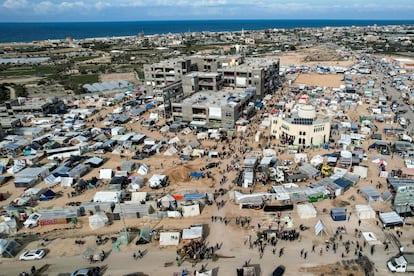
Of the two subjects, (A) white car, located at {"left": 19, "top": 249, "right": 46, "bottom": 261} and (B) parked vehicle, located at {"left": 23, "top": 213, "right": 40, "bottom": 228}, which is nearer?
(A) white car, located at {"left": 19, "top": 249, "right": 46, "bottom": 261}

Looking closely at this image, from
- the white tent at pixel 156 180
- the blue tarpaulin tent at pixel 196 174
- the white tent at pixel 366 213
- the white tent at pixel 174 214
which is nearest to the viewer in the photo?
the white tent at pixel 366 213

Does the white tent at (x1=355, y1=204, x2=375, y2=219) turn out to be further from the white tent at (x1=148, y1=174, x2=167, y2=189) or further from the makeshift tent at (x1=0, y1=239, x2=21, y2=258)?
the makeshift tent at (x1=0, y1=239, x2=21, y2=258)

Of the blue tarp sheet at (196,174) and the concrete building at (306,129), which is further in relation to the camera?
the concrete building at (306,129)

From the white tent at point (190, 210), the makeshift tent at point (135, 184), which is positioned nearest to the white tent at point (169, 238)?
the white tent at point (190, 210)

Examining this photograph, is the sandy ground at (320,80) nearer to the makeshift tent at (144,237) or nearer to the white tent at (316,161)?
the white tent at (316,161)

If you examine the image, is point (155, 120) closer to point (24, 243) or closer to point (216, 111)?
point (216, 111)

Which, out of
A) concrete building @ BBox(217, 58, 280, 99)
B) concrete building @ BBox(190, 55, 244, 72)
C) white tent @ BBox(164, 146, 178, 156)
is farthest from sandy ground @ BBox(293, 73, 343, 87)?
white tent @ BBox(164, 146, 178, 156)
